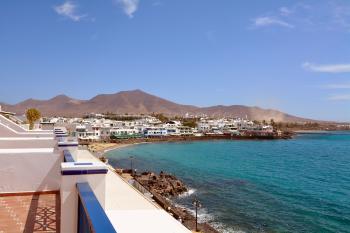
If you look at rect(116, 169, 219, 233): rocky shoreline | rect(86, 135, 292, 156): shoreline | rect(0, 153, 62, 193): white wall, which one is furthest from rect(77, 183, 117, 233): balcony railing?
rect(86, 135, 292, 156): shoreline

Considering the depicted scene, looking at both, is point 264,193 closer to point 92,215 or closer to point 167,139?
point 92,215

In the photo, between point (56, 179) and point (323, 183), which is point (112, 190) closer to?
point (56, 179)

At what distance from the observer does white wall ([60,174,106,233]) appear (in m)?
4.58

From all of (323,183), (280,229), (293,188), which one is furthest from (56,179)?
(323,183)

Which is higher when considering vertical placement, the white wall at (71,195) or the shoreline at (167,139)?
the white wall at (71,195)

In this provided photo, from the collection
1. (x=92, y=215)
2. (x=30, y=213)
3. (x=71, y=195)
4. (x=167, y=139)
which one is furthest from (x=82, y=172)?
(x=167, y=139)

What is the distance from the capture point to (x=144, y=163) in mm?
55000

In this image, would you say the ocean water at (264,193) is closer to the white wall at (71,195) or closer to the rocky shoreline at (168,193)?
the rocky shoreline at (168,193)

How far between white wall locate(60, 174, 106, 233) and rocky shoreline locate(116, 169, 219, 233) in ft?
59.2

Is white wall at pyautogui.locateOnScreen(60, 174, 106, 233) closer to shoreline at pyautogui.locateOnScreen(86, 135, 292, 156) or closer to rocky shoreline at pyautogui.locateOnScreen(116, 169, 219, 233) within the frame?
rocky shoreline at pyautogui.locateOnScreen(116, 169, 219, 233)

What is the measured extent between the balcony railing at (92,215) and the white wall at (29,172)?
17.7 feet

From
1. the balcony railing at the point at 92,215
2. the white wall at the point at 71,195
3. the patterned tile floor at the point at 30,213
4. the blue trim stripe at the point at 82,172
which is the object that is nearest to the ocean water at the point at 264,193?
the patterned tile floor at the point at 30,213

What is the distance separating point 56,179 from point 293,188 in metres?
34.0

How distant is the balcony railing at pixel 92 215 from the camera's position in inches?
113
